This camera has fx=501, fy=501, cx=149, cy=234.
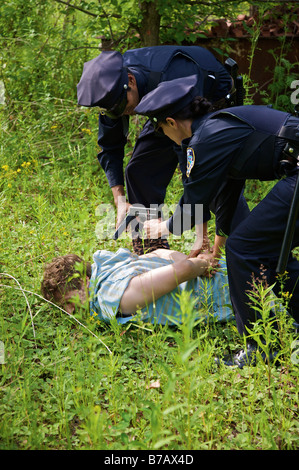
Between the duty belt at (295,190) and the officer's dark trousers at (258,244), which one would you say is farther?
the officer's dark trousers at (258,244)

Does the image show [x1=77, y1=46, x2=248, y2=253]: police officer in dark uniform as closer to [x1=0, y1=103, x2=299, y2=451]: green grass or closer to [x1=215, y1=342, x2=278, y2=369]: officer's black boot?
[x1=0, y1=103, x2=299, y2=451]: green grass

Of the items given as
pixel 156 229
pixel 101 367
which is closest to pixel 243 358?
pixel 101 367

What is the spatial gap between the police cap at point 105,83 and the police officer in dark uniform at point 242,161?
0.41 m

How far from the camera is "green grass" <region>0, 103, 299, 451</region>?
78.0 inches

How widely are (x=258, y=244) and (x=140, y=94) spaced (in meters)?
1.25

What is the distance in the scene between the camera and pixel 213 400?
2336 mm

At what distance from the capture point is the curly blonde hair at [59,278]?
293 cm

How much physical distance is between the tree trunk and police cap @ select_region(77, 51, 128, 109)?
2.10 meters

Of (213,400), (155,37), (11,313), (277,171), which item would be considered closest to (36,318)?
(11,313)

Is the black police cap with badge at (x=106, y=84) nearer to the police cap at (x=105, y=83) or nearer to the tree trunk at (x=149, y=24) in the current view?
the police cap at (x=105, y=83)

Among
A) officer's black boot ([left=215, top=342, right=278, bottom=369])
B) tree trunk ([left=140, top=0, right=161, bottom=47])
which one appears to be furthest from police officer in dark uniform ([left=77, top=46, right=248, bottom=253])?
tree trunk ([left=140, top=0, right=161, bottom=47])

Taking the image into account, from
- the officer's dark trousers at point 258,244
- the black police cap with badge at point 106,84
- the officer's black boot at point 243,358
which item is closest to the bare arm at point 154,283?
the officer's dark trousers at point 258,244

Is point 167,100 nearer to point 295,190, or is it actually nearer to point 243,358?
point 295,190

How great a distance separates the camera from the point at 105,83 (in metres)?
2.94
